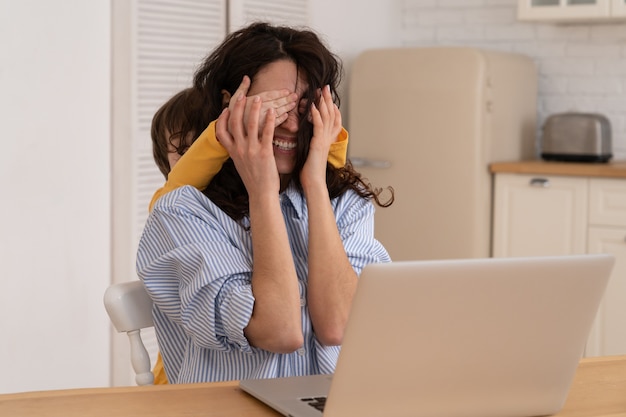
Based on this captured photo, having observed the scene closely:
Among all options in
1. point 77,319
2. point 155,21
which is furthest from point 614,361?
point 155,21

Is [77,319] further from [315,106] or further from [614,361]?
[614,361]

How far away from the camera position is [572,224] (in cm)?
386

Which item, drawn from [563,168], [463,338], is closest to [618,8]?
[563,168]

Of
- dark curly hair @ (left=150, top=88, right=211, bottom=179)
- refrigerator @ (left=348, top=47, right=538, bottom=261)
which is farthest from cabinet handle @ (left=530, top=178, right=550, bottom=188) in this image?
dark curly hair @ (left=150, top=88, right=211, bottom=179)

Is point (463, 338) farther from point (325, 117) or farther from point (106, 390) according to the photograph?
point (325, 117)

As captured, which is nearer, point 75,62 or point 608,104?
point 75,62

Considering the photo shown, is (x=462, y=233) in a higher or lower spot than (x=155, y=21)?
lower

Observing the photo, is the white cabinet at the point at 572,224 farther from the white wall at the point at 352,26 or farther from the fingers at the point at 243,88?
the fingers at the point at 243,88

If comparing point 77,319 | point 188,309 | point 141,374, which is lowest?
point 77,319

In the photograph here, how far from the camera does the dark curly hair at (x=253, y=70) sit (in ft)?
5.44

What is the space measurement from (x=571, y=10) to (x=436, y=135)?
74cm

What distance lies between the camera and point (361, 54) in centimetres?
421

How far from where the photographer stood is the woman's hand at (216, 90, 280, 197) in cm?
155

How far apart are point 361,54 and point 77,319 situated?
178 centimetres
